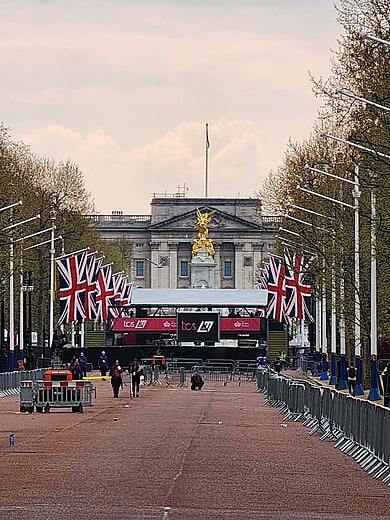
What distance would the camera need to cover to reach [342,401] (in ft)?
124

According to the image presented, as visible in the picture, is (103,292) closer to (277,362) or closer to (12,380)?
(277,362)

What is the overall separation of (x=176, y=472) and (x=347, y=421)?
985 centimetres

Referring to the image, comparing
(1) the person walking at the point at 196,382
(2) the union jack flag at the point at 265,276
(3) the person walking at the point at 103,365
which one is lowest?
(1) the person walking at the point at 196,382

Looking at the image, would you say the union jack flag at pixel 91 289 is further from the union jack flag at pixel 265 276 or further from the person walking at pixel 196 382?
the union jack flag at pixel 265 276

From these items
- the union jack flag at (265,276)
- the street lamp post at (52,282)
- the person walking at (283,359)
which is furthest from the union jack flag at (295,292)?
the person walking at (283,359)

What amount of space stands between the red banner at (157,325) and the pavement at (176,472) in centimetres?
6800

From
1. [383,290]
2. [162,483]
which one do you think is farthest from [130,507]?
[383,290]

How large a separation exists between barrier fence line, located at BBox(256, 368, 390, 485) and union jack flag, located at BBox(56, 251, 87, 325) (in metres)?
27.3

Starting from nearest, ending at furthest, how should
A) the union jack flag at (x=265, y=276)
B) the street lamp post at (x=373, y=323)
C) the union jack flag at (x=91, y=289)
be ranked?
the street lamp post at (x=373, y=323)
the union jack flag at (x=91, y=289)
the union jack flag at (x=265, y=276)

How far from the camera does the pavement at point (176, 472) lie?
21.8 m

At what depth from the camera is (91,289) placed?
87.5m

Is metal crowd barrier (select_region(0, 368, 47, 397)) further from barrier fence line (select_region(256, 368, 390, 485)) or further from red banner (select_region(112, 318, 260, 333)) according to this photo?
red banner (select_region(112, 318, 260, 333))

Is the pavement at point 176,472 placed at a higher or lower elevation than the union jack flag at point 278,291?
lower

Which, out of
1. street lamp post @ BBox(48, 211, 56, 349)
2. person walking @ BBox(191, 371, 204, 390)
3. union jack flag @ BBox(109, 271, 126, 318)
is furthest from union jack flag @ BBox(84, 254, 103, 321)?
union jack flag @ BBox(109, 271, 126, 318)
